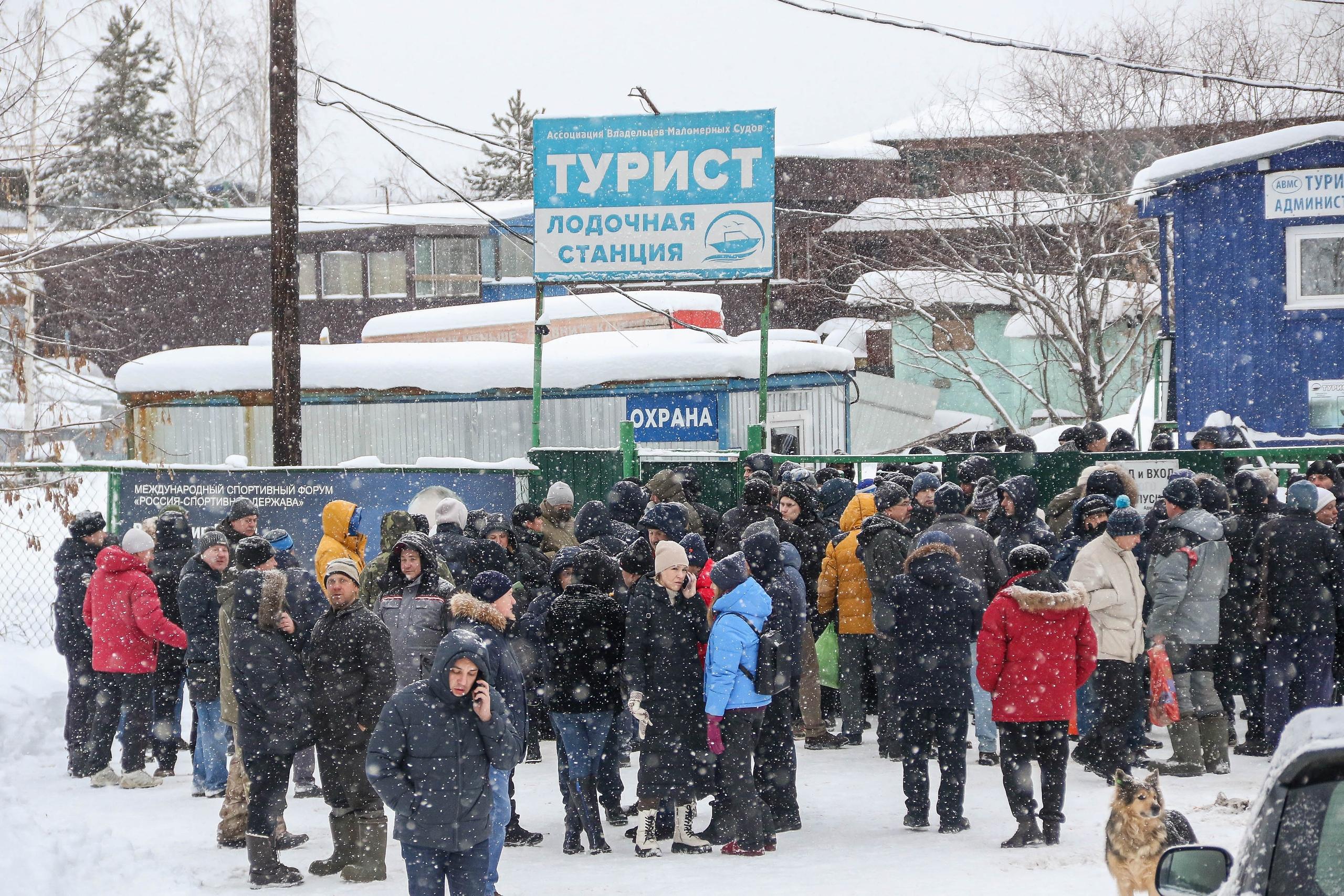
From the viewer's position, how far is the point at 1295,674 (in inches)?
336

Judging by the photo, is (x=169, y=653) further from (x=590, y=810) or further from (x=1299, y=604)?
(x=1299, y=604)

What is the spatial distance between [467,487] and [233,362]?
8.97 metres

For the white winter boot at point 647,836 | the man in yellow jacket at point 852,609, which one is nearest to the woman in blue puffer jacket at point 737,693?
the white winter boot at point 647,836

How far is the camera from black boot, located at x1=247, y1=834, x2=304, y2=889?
6.73 metres

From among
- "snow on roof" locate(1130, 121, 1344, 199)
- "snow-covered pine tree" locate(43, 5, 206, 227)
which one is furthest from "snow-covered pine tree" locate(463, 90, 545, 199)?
"snow on roof" locate(1130, 121, 1344, 199)

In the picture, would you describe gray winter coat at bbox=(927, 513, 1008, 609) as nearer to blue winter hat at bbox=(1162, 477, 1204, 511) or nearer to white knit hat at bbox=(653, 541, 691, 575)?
blue winter hat at bbox=(1162, 477, 1204, 511)

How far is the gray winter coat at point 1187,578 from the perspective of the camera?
8.34 meters

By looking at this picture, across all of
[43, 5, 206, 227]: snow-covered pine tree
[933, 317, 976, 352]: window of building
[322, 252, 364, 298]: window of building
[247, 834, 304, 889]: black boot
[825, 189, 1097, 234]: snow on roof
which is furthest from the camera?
[43, 5, 206, 227]: snow-covered pine tree

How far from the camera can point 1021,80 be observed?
2844cm

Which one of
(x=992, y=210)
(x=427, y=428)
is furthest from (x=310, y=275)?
(x=427, y=428)

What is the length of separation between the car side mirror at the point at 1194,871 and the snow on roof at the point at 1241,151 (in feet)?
44.3

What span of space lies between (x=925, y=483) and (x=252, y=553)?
4985 millimetres

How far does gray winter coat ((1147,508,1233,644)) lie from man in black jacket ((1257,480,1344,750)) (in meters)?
0.33

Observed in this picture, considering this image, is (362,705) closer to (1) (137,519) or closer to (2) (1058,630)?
(2) (1058,630)
